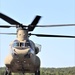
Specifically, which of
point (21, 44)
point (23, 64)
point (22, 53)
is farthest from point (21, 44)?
point (23, 64)

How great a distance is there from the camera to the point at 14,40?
28859 millimetres

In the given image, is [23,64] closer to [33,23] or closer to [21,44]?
[21,44]

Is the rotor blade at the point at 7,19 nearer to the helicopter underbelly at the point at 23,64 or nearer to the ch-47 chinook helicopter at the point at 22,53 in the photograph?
the ch-47 chinook helicopter at the point at 22,53

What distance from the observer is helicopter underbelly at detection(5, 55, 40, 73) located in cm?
2762

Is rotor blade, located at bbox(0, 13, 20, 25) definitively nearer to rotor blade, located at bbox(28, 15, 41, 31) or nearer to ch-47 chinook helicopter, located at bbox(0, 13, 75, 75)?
ch-47 chinook helicopter, located at bbox(0, 13, 75, 75)

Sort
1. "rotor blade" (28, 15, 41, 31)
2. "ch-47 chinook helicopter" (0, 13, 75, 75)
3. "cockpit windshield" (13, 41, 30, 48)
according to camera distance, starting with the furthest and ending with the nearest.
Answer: "rotor blade" (28, 15, 41, 31) < "cockpit windshield" (13, 41, 30, 48) < "ch-47 chinook helicopter" (0, 13, 75, 75)

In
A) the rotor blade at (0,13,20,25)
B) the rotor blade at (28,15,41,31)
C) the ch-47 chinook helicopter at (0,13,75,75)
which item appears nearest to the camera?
the ch-47 chinook helicopter at (0,13,75,75)

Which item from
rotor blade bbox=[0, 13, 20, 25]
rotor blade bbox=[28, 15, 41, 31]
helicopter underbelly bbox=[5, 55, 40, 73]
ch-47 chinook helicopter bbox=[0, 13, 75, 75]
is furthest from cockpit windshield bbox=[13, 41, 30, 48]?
rotor blade bbox=[28, 15, 41, 31]

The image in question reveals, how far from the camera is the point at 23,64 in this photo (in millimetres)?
27812

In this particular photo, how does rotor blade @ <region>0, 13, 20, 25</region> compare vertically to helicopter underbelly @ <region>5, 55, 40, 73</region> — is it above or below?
above

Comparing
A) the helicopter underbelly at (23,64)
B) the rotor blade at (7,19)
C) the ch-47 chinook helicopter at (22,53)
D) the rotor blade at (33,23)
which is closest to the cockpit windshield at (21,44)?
the ch-47 chinook helicopter at (22,53)

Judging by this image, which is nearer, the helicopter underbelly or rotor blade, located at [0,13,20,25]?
the helicopter underbelly

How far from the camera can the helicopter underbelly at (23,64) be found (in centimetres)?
2762

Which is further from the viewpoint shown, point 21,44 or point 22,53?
point 21,44
